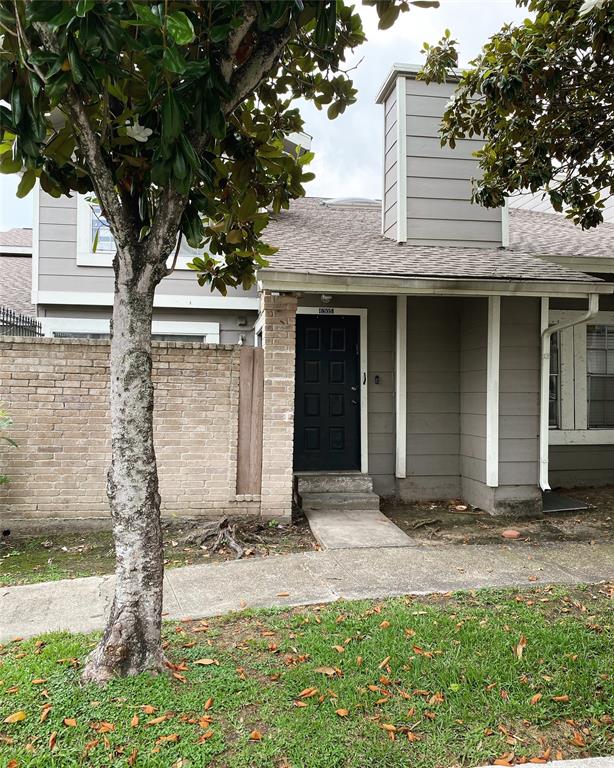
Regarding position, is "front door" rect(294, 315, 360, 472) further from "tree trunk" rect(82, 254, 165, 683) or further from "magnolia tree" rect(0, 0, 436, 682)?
"tree trunk" rect(82, 254, 165, 683)

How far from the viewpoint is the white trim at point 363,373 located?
7152 mm

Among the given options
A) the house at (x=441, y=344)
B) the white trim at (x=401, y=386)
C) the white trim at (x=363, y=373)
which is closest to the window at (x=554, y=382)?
the house at (x=441, y=344)

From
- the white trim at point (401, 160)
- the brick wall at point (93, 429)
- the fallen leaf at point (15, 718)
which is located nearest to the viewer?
the fallen leaf at point (15, 718)

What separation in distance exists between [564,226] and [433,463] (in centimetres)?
524

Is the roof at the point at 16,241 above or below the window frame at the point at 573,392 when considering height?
above

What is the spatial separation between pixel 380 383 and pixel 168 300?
3446 mm

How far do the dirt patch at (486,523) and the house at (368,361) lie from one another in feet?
0.81

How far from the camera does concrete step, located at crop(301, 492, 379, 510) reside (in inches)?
258

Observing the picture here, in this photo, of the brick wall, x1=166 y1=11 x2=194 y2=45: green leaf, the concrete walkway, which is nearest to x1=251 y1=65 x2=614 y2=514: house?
the brick wall

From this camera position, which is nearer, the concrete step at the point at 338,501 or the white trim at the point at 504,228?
the concrete step at the point at 338,501

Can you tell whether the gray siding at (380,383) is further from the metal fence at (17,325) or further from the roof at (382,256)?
Result: the metal fence at (17,325)

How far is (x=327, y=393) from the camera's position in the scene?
284 inches

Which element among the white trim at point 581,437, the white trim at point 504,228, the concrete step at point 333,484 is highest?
the white trim at point 504,228

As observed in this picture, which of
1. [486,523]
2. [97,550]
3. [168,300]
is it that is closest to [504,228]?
[486,523]
